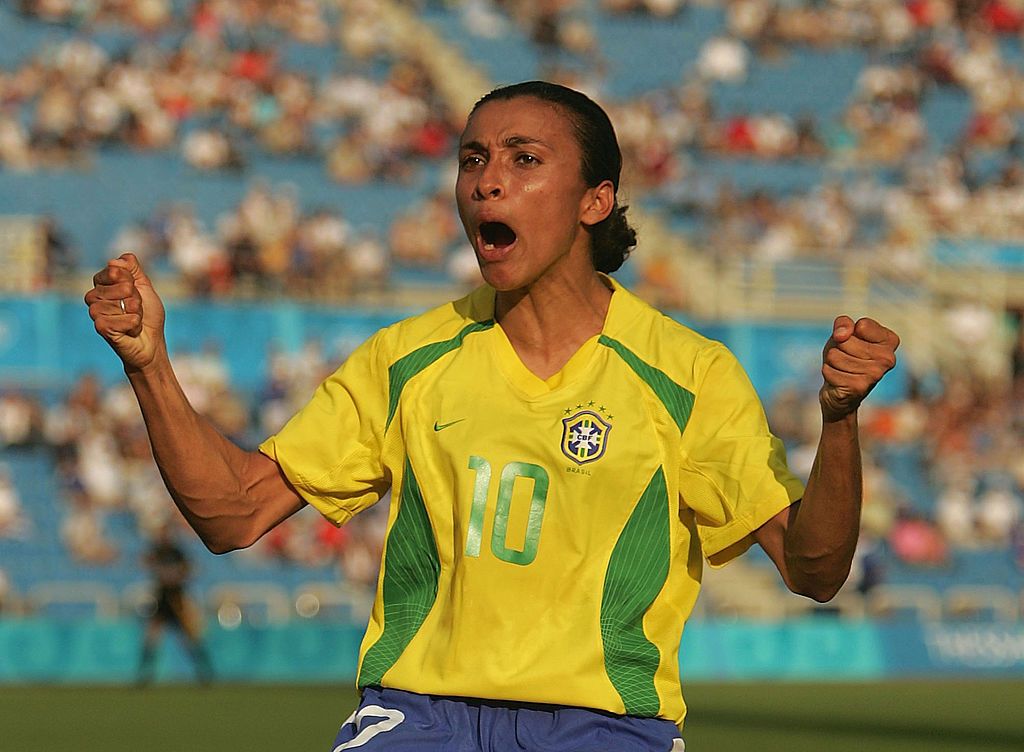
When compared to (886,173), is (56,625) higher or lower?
lower

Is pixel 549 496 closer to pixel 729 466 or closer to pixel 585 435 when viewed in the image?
pixel 585 435

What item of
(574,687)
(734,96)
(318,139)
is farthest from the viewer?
(734,96)

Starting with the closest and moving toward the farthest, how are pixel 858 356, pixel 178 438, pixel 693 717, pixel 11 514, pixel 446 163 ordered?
pixel 858 356, pixel 178 438, pixel 693 717, pixel 11 514, pixel 446 163

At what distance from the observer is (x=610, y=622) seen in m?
4.61

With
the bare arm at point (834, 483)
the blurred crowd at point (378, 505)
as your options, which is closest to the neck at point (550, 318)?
the bare arm at point (834, 483)

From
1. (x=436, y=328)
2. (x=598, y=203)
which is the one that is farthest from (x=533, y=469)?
(x=598, y=203)

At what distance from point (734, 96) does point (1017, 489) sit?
8.12 m

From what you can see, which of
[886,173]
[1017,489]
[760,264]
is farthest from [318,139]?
[1017,489]

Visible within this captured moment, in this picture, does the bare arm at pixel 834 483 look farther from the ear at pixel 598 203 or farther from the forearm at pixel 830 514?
the ear at pixel 598 203

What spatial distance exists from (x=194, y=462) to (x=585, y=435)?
3.14 feet

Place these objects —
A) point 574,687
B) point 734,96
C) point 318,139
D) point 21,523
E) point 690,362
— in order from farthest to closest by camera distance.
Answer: point 734,96 → point 318,139 → point 21,523 → point 690,362 → point 574,687

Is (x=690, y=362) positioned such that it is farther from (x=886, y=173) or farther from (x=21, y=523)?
(x=886, y=173)

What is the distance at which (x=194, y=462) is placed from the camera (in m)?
4.80

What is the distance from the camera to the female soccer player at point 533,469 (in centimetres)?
456
